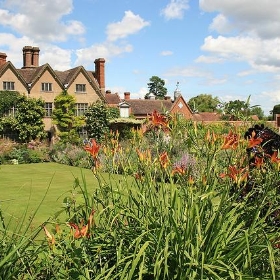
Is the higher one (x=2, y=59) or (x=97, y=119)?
(x=2, y=59)

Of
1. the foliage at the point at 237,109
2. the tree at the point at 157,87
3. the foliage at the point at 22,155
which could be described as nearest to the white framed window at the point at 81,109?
the foliage at the point at 22,155

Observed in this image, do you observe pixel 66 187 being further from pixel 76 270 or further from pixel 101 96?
pixel 101 96

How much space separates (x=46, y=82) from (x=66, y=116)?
3828 millimetres

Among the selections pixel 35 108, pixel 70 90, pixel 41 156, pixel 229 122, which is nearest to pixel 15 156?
pixel 41 156

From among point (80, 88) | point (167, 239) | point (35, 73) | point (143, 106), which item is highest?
point (35, 73)

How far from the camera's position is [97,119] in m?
35.0

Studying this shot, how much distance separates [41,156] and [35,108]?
7.89 metres

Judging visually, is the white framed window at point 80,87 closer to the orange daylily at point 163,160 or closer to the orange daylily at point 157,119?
the orange daylily at point 157,119

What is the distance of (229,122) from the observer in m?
3.84

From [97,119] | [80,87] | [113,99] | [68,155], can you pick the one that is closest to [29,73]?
[80,87]

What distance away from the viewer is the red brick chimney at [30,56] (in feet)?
125

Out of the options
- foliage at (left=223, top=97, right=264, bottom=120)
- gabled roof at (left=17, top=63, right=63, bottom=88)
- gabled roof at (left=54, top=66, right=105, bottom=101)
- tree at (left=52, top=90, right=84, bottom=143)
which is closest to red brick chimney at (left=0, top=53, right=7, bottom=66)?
gabled roof at (left=17, top=63, right=63, bottom=88)

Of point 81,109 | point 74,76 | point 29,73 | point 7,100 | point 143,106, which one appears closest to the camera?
point 7,100

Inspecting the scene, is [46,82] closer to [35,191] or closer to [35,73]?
[35,73]
